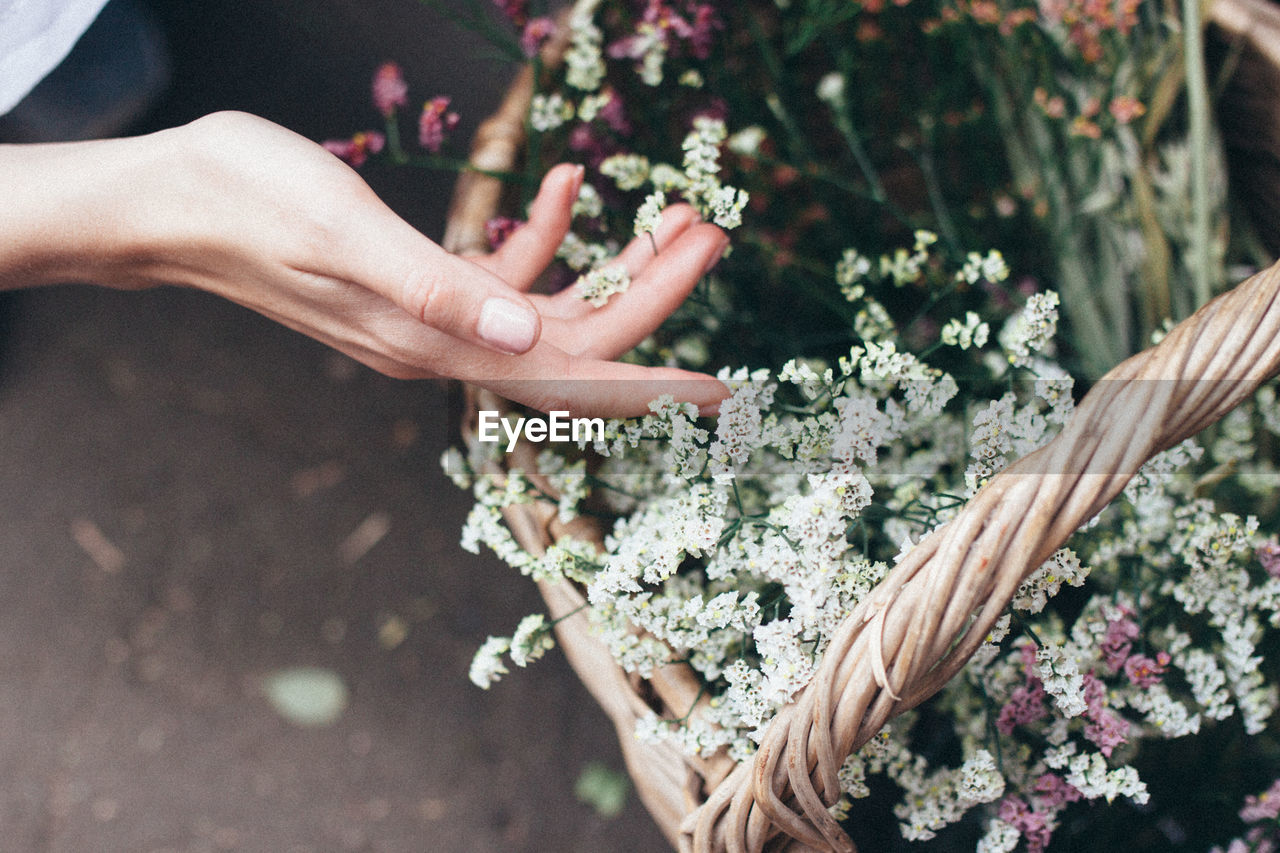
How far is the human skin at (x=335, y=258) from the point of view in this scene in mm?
530

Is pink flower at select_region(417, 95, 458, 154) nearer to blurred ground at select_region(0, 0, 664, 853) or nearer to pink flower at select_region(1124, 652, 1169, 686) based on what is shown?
blurred ground at select_region(0, 0, 664, 853)

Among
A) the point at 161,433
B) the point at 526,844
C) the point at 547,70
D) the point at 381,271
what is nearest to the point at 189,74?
the point at 161,433

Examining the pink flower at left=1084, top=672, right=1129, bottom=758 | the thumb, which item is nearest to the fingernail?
the thumb

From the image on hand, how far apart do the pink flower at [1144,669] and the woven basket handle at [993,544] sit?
19cm

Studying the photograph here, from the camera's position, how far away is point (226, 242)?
0.57m

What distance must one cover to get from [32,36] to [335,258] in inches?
16.3

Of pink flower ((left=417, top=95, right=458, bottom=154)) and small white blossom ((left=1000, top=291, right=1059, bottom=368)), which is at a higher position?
small white blossom ((left=1000, top=291, right=1059, bottom=368))

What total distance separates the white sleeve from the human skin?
89 millimetres

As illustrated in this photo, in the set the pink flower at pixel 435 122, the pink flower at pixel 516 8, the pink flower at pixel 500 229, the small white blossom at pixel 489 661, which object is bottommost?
the small white blossom at pixel 489 661

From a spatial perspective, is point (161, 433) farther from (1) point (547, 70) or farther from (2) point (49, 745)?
(1) point (547, 70)

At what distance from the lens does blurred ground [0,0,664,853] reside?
1093 mm

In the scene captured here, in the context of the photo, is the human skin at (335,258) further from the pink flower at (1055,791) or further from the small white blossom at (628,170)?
the pink flower at (1055,791)

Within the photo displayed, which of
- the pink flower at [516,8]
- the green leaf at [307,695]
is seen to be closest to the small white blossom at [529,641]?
the pink flower at [516,8]

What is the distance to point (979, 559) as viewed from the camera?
1.44ft
